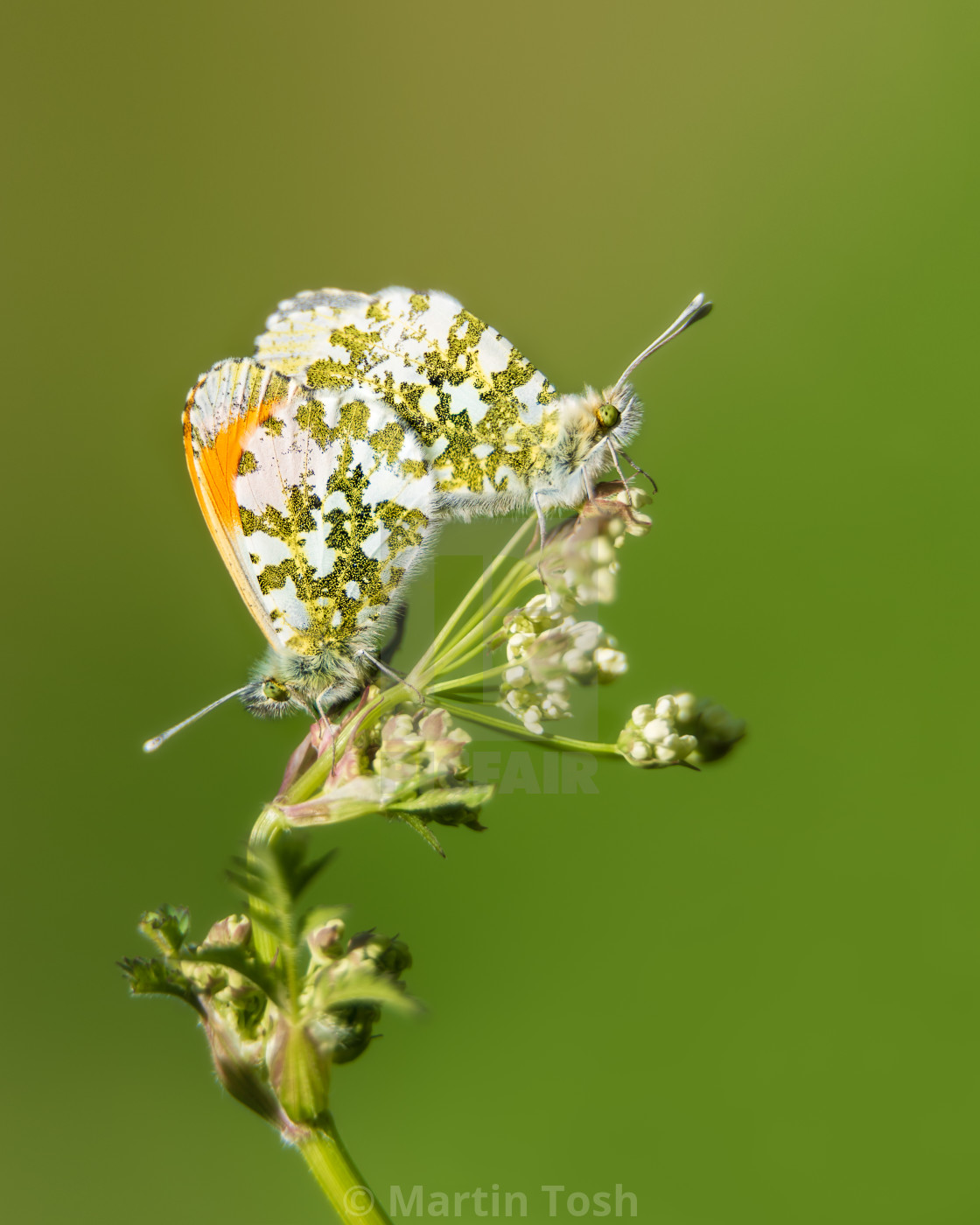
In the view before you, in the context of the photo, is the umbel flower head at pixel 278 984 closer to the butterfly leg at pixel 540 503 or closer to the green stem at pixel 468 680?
the green stem at pixel 468 680

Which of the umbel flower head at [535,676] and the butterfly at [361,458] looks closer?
the umbel flower head at [535,676]

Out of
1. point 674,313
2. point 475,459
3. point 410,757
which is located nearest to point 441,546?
point 475,459

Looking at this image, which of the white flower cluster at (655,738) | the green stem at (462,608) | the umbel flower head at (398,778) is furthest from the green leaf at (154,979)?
the white flower cluster at (655,738)

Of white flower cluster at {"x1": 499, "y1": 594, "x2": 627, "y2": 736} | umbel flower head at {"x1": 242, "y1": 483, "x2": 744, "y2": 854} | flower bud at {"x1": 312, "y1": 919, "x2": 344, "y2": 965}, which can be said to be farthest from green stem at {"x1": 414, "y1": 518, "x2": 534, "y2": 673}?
flower bud at {"x1": 312, "y1": 919, "x2": 344, "y2": 965}

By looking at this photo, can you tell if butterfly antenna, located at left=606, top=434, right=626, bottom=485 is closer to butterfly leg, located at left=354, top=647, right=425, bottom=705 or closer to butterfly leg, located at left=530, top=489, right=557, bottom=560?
butterfly leg, located at left=530, top=489, right=557, bottom=560

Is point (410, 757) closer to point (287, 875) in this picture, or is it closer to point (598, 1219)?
point (287, 875)

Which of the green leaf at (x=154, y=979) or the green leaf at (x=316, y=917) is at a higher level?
the green leaf at (x=154, y=979)

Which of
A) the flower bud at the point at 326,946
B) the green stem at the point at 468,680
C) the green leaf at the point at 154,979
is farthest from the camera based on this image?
the green stem at the point at 468,680

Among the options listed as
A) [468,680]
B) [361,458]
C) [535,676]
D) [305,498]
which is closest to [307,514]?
[305,498]

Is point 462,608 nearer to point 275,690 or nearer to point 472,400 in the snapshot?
point 275,690
